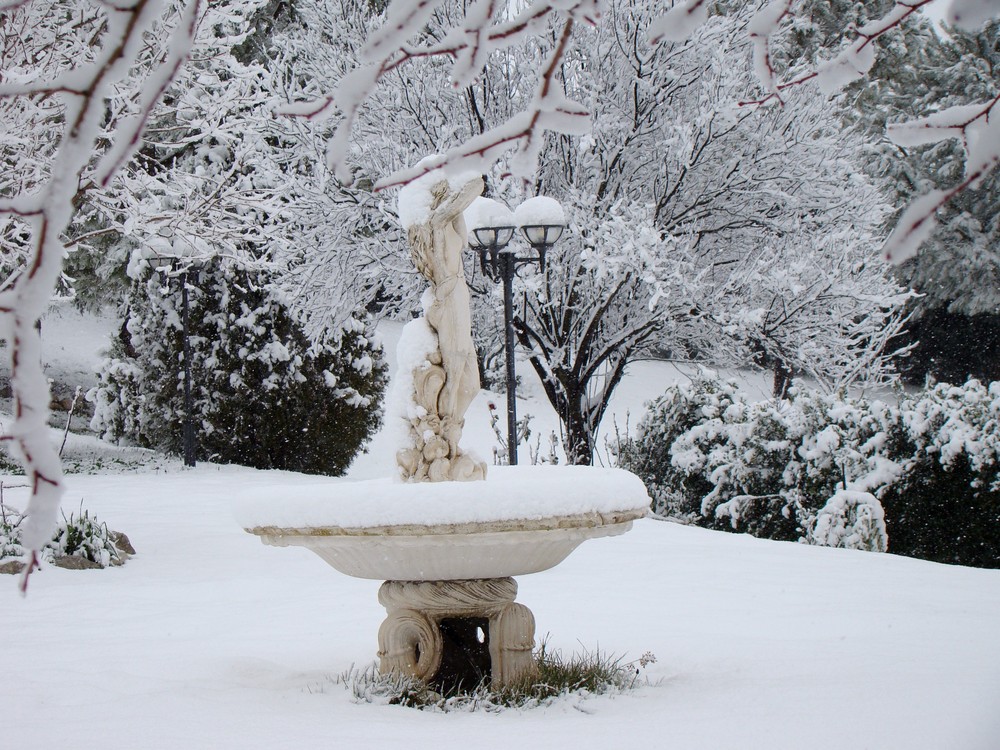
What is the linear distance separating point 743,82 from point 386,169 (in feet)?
17.0

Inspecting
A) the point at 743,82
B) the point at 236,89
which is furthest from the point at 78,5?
the point at 743,82

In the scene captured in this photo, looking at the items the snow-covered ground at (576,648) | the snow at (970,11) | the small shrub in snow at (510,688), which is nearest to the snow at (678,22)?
the snow at (970,11)

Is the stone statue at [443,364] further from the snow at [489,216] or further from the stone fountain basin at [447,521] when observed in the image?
the snow at [489,216]

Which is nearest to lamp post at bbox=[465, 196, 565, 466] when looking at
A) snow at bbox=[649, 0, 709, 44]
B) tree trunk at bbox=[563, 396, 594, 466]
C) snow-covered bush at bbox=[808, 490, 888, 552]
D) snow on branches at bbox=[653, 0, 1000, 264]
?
snow-covered bush at bbox=[808, 490, 888, 552]

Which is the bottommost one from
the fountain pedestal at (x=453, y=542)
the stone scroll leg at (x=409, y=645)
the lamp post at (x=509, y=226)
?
the stone scroll leg at (x=409, y=645)

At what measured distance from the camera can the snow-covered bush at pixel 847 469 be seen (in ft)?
30.1

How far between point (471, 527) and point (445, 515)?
12 cm

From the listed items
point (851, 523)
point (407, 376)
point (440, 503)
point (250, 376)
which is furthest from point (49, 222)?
point (250, 376)

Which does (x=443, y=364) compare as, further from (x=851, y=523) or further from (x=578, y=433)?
(x=578, y=433)

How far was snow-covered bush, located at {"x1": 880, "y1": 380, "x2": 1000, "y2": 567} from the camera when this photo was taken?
354 inches

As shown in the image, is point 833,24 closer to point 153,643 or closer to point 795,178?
point 795,178

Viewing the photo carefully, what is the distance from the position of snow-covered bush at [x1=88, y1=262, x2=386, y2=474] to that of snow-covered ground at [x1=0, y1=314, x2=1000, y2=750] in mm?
6287

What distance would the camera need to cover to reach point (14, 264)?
8961 millimetres

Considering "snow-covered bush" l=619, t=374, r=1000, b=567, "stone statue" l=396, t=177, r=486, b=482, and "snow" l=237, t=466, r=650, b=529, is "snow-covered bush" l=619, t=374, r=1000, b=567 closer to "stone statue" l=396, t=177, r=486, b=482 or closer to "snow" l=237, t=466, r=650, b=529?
"stone statue" l=396, t=177, r=486, b=482
